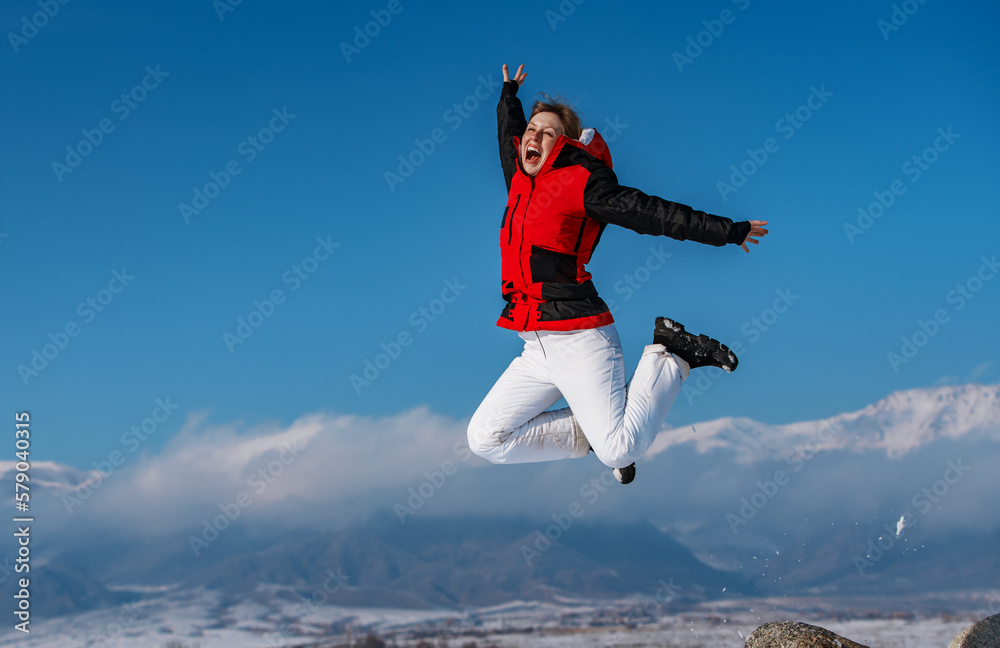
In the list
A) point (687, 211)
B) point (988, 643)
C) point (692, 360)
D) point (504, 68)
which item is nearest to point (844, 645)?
point (988, 643)

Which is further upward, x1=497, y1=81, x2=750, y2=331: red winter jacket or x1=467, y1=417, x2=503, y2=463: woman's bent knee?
x1=497, y1=81, x2=750, y2=331: red winter jacket

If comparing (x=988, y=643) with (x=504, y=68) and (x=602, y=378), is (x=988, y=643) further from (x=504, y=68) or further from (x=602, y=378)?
(x=504, y=68)

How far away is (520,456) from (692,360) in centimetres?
154

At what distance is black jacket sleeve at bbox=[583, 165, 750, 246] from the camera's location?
4.68 metres

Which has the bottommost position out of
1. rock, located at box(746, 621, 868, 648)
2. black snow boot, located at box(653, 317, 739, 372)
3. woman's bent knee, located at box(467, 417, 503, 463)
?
rock, located at box(746, 621, 868, 648)

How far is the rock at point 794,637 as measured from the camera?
24.7 ft

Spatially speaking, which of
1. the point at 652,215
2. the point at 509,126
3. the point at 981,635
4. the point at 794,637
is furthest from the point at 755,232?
the point at 981,635

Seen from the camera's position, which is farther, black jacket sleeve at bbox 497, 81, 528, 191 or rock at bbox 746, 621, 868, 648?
A: rock at bbox 746, 621, 868, 648

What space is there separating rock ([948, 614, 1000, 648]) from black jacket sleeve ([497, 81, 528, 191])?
8.03 m

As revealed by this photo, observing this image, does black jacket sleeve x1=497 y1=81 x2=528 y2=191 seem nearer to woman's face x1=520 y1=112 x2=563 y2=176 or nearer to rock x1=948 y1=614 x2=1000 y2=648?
woman's face x1=520 y1=112 x2=563 y2=176

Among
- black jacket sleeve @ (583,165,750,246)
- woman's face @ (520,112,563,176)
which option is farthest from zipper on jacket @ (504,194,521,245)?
black jacket sleeve @ (583,165,750,246)

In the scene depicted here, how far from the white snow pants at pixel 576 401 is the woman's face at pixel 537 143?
124 cm

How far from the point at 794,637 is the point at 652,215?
544cm

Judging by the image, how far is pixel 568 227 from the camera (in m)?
5.02
